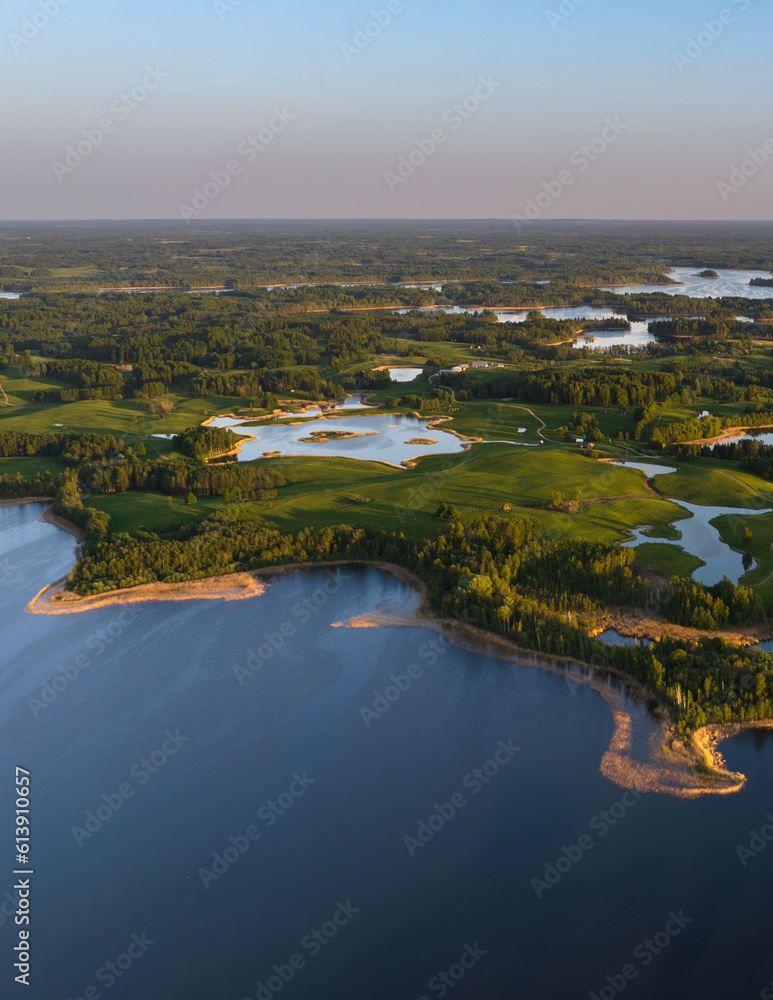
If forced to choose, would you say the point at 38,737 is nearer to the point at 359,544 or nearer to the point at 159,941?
the point at 159,941

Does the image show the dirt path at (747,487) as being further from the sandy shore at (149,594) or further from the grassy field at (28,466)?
the grassy field at (28,466)

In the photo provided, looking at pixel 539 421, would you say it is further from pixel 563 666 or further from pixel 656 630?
pixel 563 666

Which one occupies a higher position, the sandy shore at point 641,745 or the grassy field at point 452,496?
the grassy field at point 452,496

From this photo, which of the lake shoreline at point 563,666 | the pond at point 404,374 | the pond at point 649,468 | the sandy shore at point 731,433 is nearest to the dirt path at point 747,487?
the pond at point 649,468

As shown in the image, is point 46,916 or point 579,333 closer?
point 46,916

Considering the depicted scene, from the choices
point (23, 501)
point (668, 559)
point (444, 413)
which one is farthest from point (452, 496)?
point (444, 413)

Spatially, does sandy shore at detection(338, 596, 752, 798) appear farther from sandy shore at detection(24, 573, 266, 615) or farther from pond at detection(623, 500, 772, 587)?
sandy shore at detection(24, 573, 266, 615)

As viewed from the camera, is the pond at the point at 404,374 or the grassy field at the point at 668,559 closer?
the grassy field at the point at 668,559

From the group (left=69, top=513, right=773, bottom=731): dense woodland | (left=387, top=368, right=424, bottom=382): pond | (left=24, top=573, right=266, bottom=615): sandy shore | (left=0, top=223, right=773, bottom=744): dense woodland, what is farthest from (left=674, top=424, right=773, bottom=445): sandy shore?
(left=24, top=573, right=266, bottom=615): sandy shore

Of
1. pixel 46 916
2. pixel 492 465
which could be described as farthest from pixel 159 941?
pixel 492 465
